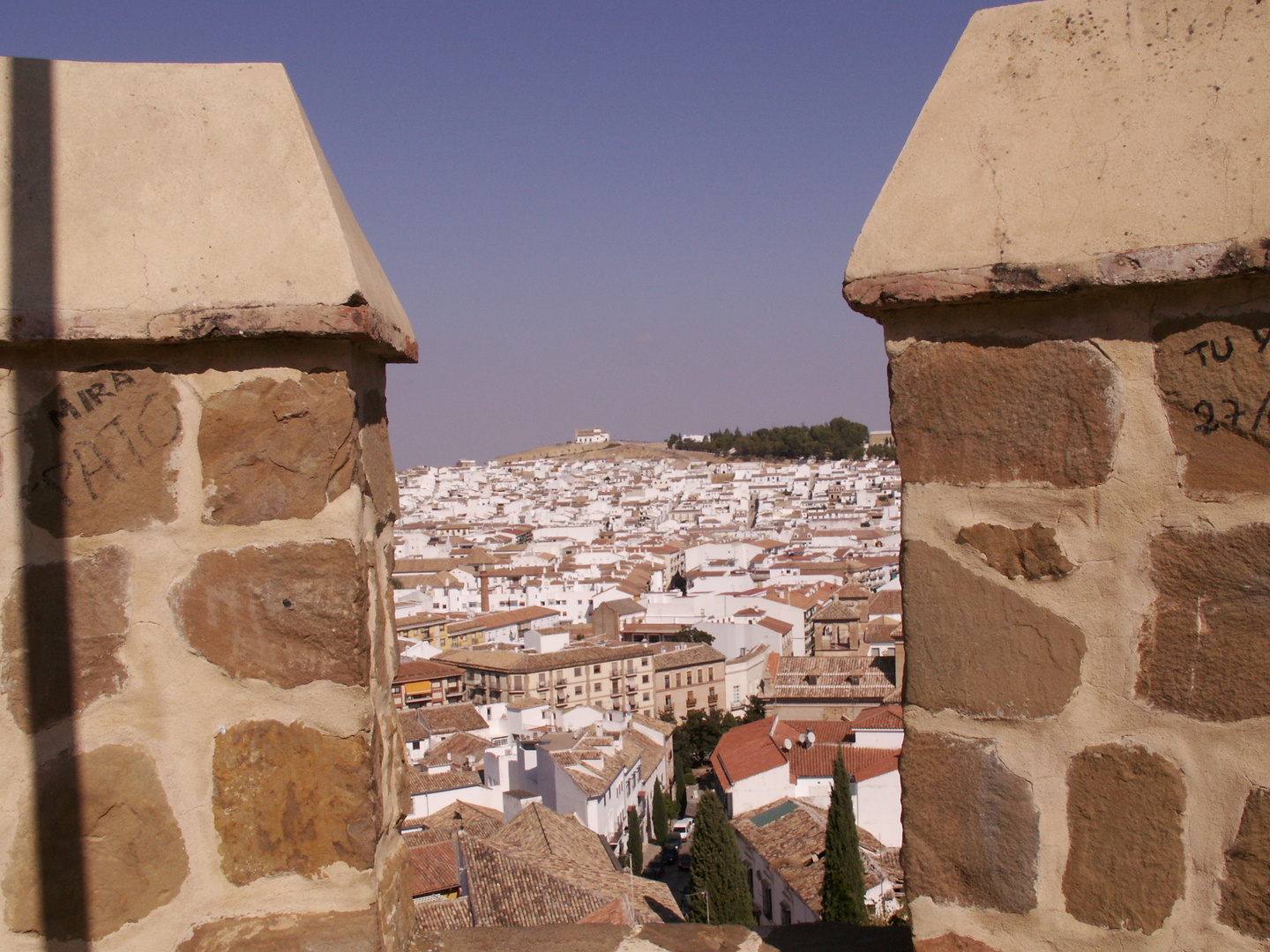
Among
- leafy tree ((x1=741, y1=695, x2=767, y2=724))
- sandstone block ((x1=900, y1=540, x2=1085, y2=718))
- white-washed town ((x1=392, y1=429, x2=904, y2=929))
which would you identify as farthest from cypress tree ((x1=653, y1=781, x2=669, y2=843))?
sandstone block ((x1=900, y1=540, x2=1085, y2=718))

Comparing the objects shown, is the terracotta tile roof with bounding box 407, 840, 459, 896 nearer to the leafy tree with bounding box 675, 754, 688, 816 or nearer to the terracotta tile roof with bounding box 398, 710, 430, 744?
the terracotta tile roof with bounding box 398, 710, 430, 744

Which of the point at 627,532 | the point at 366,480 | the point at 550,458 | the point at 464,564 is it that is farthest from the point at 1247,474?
the point at 550,458

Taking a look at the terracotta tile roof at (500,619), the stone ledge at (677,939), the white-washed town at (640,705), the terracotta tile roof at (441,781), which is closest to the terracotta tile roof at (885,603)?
the white-washed town at (640,705)

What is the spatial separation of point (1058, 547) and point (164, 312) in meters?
1.52

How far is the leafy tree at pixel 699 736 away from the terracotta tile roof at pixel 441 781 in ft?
25.4

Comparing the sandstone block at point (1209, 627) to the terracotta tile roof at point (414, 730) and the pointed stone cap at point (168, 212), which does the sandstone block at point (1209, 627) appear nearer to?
the pointed stone cap at point (168, 212)

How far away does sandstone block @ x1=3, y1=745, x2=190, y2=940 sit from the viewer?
1885 millimetres

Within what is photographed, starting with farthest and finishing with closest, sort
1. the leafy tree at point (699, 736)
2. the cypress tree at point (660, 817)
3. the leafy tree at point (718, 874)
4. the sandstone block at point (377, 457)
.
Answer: the leafy tree at point (699, 736) < the cypress tree at point (660, 817) < the leafy tree at point (718, 874) < the sandstone block at point (377, 457)

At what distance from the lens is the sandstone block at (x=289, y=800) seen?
1.90 meters

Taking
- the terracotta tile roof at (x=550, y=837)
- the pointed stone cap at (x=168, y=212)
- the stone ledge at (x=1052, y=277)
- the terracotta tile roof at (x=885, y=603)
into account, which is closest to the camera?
the stone ledge at (x=1052, y=277)

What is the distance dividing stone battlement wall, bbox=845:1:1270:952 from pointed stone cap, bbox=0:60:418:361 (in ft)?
3.07

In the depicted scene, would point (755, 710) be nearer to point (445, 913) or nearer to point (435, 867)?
point (435, 867)

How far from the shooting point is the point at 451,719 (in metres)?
27.9

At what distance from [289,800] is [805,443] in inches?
3723
